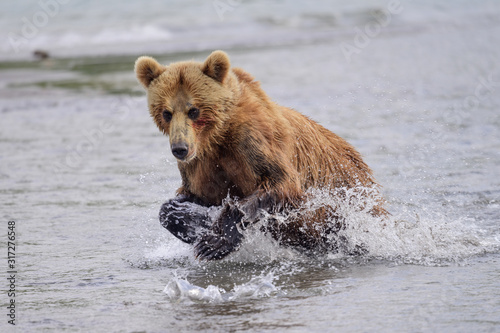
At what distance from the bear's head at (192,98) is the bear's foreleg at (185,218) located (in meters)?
0.62

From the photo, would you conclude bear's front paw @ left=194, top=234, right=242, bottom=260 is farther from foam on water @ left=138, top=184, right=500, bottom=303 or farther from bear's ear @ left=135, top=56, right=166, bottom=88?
bear's ear @ left=135, top=56, right=166, bottom=88

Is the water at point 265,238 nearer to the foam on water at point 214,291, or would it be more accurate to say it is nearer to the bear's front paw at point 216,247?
the foam on water at point 214,291

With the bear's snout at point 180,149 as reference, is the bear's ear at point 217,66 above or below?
above

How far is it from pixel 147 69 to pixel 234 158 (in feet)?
2.76

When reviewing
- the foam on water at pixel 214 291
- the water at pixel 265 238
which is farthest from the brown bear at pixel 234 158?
the foam on water at pixel 214 291

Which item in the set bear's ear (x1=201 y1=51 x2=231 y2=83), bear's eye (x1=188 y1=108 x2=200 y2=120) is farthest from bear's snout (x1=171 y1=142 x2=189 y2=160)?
bear's ear (x1=201 y1=51 x2=231 y2=83)

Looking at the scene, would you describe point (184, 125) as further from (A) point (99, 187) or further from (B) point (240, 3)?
(B) point (240, 3)

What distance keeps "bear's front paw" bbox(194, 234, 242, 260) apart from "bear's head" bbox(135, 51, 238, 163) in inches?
25.5

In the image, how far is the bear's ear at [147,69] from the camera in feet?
16.9

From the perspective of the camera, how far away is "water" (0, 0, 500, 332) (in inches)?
177

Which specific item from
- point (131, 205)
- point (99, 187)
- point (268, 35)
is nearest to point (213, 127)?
point (131, 205)

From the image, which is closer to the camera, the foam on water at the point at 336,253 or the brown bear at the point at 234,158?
the brown bear at the point at 234,158

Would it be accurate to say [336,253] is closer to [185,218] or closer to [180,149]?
[185,218]

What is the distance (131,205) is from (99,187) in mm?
936
